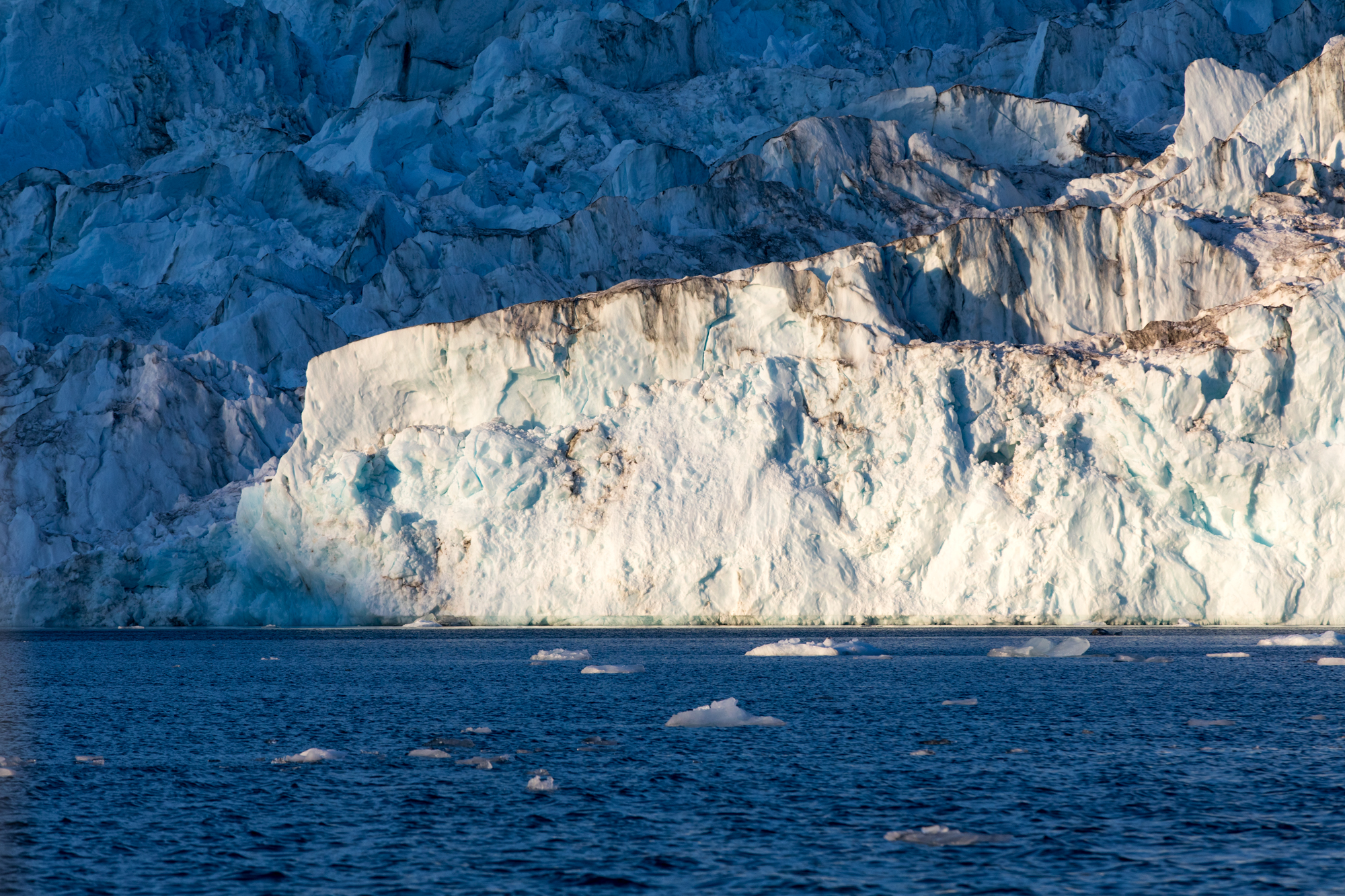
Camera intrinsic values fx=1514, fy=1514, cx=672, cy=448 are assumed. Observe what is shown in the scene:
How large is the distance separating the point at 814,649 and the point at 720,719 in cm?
1248

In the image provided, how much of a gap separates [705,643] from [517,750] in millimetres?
20891

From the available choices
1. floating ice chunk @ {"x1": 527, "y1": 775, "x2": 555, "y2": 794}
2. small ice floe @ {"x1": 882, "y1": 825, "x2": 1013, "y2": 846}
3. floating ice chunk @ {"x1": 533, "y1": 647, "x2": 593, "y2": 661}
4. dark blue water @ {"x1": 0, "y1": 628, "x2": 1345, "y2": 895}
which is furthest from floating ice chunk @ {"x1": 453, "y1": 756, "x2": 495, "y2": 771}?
floating ice chunk @ {"x1": 533, "y1": 647, "x2": 593, "y2": 661}

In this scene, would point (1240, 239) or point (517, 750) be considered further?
point (1240, 239)

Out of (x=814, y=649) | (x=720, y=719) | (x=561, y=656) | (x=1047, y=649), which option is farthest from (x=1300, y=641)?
(x=720, y=719)

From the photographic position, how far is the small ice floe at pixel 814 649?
108 feet

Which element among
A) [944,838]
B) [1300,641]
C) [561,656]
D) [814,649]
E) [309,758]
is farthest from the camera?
[814,649]

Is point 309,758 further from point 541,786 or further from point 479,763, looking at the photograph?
point 541,786

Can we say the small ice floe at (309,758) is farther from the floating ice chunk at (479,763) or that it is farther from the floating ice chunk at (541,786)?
the floating ice chunk at (541,786)

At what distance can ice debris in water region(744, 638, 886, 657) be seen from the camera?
108 ft

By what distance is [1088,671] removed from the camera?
29.1 metres

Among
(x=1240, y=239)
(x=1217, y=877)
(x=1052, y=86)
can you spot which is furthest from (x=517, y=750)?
(x=1052, y=86)

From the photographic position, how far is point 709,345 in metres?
A: 43.0

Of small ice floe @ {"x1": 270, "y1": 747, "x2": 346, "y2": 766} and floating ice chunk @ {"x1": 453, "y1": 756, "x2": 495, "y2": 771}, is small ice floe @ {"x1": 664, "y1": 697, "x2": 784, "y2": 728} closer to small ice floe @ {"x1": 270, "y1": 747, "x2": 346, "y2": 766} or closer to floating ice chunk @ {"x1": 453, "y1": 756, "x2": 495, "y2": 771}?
floating ice chunk @ {"x1": 453, "y1": 756, "x2": 495, "y2": 771}

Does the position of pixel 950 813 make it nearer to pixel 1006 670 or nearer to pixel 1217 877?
pixel 1217 877
